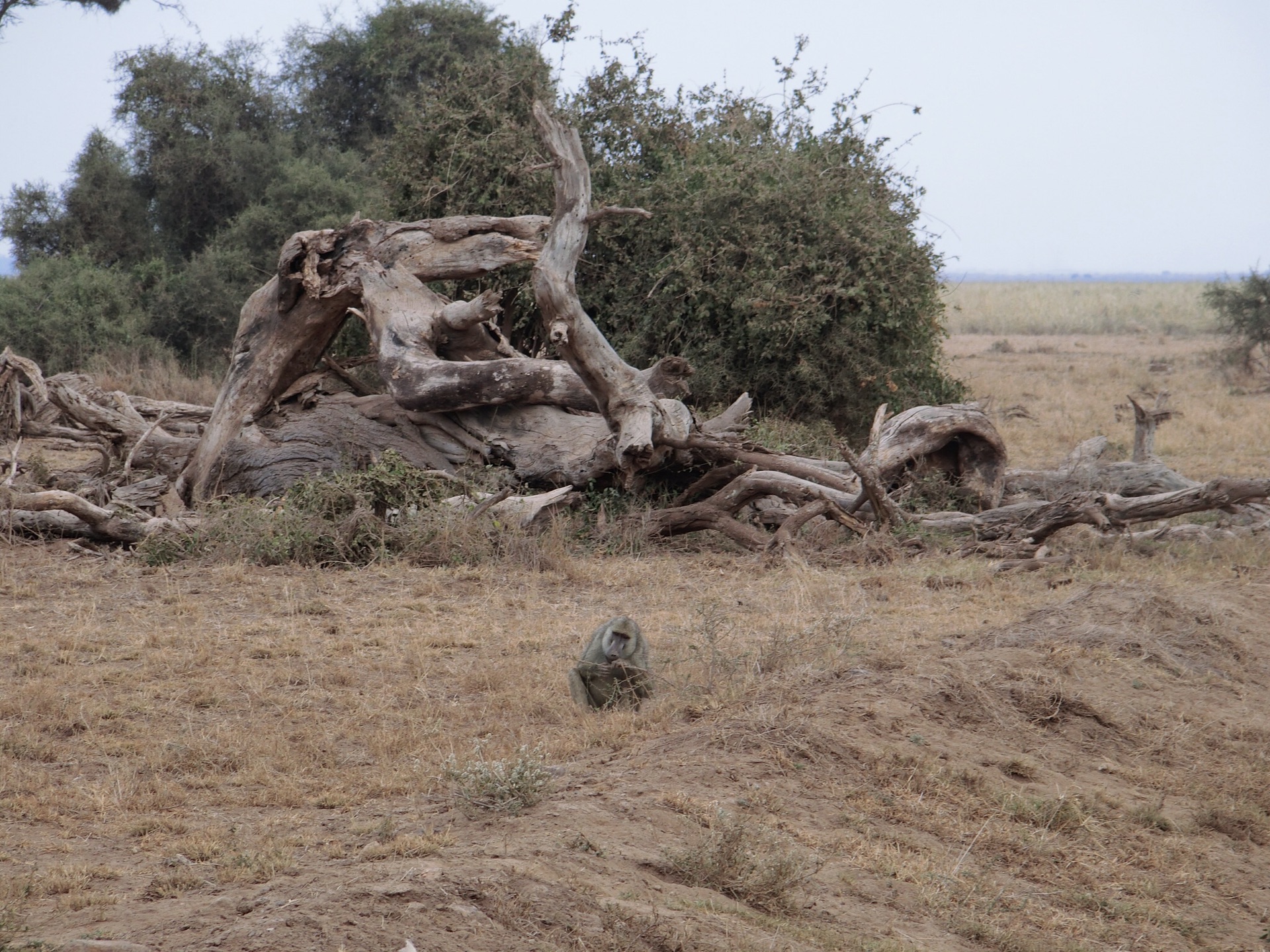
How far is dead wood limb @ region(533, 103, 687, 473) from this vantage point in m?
8.86

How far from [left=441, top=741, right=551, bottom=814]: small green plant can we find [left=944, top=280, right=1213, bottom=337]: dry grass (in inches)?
923

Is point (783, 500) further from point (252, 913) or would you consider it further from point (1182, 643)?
point (252, 913)

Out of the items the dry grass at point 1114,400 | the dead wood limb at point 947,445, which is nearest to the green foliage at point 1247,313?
the dry grass at point 1114,400

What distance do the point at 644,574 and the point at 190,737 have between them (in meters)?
3.92

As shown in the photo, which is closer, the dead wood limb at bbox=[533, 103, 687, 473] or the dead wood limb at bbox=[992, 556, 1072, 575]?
the dead wood limb at bbox=[992, 556, 1072, 575]

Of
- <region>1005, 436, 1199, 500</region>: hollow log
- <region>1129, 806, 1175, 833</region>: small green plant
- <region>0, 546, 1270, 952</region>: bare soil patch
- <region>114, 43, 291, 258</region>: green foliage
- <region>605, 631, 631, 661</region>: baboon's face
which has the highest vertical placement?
<region>114, 43, 291, 258</region>: green foliage

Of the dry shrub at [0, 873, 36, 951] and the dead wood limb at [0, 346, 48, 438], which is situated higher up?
the dead wood limb at [0, 346, 48, 438]

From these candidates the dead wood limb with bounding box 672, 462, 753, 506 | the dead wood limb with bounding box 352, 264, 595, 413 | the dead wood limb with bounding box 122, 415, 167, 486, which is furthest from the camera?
the dead wood limb with bounding box 122, 415, 167, 486

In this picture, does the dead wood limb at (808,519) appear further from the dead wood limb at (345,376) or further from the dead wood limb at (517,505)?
the dead wood limb at (345,376)

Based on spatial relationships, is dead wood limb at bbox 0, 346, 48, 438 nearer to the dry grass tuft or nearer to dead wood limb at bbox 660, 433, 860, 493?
dead wood limb at bbox 660, 433, 860, 493

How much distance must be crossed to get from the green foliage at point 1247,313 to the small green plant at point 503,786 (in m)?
21.6

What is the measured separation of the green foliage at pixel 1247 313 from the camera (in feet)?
73.3

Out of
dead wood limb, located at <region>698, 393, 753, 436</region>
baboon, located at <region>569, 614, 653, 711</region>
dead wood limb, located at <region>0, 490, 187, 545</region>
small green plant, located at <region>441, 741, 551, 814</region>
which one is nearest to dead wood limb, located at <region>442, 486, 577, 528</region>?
dead wood limb, located at <region>698, 393, 753, 436</region>

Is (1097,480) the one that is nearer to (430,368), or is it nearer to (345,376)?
(430,368)
